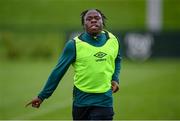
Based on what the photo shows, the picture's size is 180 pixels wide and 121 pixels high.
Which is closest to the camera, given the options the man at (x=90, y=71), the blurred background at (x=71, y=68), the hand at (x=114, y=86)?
the man at (x=90, y=71)

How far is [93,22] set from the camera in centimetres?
898

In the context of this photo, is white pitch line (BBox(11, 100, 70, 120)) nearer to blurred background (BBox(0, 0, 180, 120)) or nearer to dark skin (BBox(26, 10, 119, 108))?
blurred background (BBox(0, 0, 180, 120))

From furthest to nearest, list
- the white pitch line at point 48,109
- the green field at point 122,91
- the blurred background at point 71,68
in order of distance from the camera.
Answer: the blurred background at point 71,68 → the green field at point 122,91 → the white pitch line at point 48,109

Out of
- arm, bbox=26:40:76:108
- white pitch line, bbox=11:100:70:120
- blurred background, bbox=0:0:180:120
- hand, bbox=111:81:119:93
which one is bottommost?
blurred background, bbox=0:0:180:120

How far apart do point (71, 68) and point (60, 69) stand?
56.6 ft

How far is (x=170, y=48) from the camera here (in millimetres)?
30156

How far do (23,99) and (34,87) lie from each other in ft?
8.38

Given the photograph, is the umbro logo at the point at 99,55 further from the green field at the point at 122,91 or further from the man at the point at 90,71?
the green field at the point at 122,91

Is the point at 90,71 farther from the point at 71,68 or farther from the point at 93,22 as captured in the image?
the point at 71,68

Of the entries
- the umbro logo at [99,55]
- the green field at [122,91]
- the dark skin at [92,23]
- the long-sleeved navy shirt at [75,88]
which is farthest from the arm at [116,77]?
the green field at [122,91]

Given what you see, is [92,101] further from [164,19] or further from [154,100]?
[164,19]

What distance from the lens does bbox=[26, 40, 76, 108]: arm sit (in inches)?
353

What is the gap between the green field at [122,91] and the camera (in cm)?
1675

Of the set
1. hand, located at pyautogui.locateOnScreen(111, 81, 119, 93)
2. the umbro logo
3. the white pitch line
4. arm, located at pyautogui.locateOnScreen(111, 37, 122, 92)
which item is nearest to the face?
the umbro logo
